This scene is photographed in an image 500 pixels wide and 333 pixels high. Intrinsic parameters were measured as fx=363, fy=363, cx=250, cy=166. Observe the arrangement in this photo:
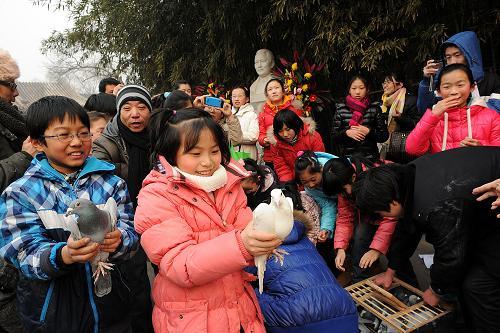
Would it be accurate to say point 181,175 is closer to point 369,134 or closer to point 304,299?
point 304,299

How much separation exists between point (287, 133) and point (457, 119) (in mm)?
1353

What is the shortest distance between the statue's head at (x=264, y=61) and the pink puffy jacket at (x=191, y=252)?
3.70 meters

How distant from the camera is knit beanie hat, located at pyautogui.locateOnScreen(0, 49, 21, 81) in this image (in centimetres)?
230

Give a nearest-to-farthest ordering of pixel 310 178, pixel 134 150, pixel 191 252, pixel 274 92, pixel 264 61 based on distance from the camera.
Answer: pixel 191 252 < pixel 134 150 < pixel 310 178 < pixel 274 92 < pixel 264 61

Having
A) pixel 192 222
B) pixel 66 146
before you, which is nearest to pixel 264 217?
pixel 192 222

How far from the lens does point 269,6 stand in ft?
15.3

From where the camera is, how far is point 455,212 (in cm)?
167

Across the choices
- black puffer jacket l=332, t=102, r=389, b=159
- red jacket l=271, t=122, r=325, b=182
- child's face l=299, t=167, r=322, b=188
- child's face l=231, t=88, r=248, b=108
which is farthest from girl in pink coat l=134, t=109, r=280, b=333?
child's face l=231, t=88, r=248, b=108

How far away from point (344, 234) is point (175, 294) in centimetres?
169

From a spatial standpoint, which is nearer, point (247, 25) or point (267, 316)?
point (267, 316)

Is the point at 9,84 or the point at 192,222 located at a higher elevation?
the point at 9,84

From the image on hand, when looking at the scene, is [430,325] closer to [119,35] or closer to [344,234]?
[344,234]

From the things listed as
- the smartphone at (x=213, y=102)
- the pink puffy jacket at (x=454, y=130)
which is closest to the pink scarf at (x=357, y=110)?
the pink puffy jacket at (x=454, y=130)

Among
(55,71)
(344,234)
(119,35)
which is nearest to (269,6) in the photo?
(119,35)
